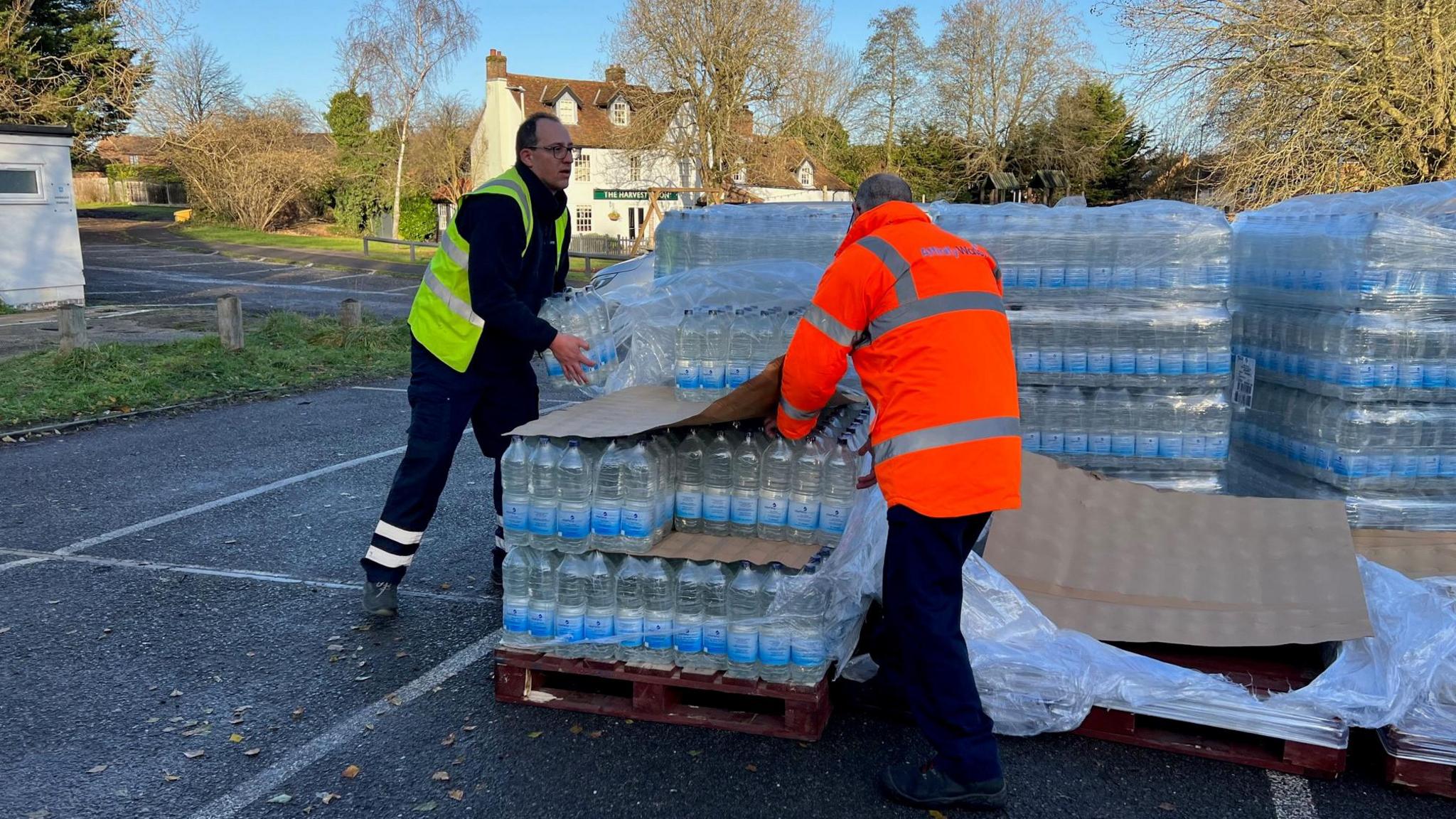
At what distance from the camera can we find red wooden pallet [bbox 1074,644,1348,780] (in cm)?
361

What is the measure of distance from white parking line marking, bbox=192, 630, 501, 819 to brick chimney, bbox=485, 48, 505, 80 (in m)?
50.9

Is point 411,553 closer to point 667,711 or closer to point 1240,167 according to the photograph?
point 667,711

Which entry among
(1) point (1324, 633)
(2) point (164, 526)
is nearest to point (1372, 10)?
(1) point (1324, 633)

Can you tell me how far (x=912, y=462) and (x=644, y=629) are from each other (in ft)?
4.43

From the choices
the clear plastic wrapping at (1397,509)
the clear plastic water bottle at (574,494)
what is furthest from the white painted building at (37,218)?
the clear plastic wrapping at (1397,509)

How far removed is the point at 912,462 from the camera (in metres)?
3.27

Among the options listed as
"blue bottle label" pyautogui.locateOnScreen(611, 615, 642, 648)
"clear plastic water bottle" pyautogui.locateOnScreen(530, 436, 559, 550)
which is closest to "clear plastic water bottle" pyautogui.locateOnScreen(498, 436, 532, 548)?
"clear plastic water bottle" pyautogui.locateOnScreen(530, 436, 559, 550)

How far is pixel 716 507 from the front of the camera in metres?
4.20

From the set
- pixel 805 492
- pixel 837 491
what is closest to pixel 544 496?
pixel 805 492

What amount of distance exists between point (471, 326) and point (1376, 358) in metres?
4.44

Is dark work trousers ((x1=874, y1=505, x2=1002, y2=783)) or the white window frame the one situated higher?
the white window frame

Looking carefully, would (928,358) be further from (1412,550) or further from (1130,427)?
(1412,550)

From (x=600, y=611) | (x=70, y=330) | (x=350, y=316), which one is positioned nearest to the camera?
(x=600, y=611)

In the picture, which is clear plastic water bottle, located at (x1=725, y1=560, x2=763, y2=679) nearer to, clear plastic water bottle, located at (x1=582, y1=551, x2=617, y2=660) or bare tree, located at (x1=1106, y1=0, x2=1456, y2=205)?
clear plastic water bottle, located at (x1=582, y1=551, x2=617, y2=660)
